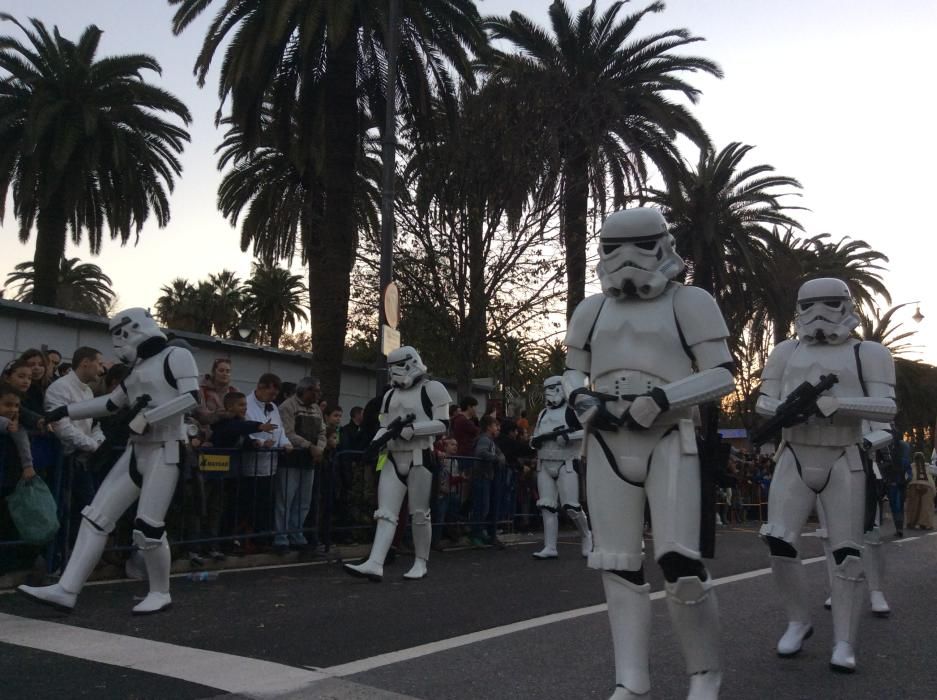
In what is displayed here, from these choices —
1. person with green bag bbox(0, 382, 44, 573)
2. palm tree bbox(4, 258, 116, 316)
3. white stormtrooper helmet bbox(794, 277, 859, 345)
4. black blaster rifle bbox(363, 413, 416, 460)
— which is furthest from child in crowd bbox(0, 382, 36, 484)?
palm tree bbox(4, 258, 116, 316)

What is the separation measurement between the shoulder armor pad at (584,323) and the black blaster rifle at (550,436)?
6995 mm

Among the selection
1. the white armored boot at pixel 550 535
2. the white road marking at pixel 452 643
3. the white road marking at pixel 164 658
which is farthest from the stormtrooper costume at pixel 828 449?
the white armored boot at pixel 550 535

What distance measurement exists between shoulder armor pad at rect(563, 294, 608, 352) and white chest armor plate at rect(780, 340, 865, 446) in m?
2.09

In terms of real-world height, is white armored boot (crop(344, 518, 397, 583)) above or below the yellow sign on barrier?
below

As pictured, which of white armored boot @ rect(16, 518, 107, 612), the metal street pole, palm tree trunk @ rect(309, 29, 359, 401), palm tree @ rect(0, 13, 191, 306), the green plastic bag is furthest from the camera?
palm tree @ rect(0, 13, 191, 306)

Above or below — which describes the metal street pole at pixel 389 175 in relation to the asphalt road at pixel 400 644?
above

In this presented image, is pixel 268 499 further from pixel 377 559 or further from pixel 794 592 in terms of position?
pixel 794 592

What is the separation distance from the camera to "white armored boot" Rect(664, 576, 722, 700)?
439cm

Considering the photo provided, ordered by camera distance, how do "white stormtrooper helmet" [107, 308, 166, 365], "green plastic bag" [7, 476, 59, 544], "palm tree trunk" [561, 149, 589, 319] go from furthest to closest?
"palm tree trunk" [561, 149, 589, 319], "green plastic bag" [7, 476, 59, 544], "white stormtrooper helmet" [107, 308, 166, 365]

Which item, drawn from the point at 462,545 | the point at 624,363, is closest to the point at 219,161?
the point at 462,545

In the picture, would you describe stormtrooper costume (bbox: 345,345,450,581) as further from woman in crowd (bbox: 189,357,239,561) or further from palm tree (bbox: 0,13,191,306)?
palm tree (bbox: 0,13,191,306)

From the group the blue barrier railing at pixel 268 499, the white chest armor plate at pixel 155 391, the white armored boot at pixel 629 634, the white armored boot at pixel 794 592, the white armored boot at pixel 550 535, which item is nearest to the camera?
the white armored boot at pixel 629 634

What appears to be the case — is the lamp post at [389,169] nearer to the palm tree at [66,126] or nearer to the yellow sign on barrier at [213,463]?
the yellow sign on barrier at [213,463]

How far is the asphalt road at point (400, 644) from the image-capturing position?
500 cm
